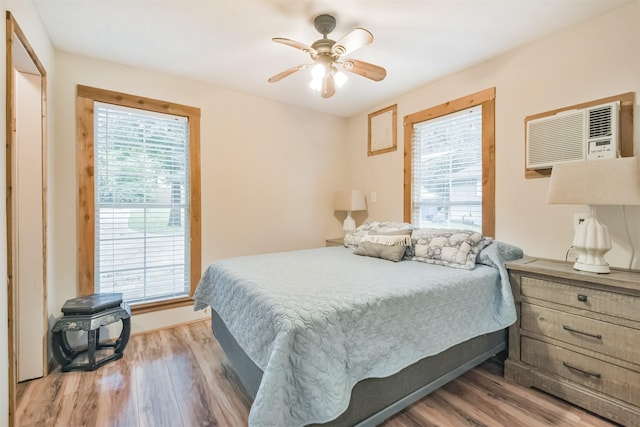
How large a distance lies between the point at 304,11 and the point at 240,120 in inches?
63.4

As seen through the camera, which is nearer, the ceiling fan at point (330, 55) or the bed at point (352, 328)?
the bed at point (352, 328)

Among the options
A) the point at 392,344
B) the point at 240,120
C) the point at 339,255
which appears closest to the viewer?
the point at 392,344

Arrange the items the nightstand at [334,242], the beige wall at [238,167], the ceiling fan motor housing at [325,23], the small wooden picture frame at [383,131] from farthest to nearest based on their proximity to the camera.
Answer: the nightstand at [334,242] < the small wooden picture frame at [383,131] < the beige wall at [238,167] < the ceiling fan motor housing at [325,23]

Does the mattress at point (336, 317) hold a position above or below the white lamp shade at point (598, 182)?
below

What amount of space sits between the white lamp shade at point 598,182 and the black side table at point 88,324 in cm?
320

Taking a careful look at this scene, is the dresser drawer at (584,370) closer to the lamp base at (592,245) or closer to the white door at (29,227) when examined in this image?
the lamp base at (592,245)

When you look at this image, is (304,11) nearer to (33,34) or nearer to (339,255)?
(33,34)

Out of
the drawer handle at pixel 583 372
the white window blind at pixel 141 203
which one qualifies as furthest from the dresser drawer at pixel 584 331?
the white window blind at pixel 141 203

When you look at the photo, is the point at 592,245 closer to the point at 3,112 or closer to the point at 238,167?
the point at 238,167

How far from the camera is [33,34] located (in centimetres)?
185

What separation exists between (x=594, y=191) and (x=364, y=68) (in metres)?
1.63

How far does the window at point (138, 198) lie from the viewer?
2525 mm

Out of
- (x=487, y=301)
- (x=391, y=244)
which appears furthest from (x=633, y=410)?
(x=391, y=244)

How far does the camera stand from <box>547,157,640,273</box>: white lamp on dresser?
1.59 m
